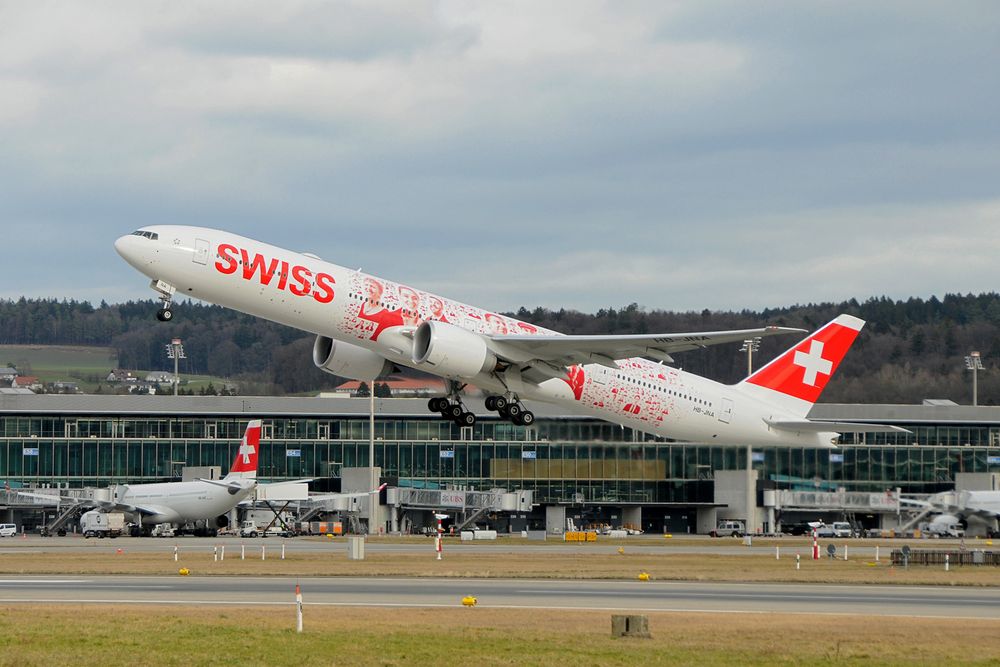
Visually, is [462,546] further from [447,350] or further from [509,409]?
[447,350]

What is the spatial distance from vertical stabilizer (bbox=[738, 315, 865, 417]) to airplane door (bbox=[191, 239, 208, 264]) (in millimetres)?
24983

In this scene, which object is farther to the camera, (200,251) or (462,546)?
(462,546)

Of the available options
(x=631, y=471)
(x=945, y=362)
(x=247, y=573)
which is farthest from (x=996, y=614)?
(x=945, y=362)

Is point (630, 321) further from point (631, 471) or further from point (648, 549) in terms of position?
point (648, 549)

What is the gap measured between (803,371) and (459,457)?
5474cm

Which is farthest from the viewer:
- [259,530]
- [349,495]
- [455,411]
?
[349,495]

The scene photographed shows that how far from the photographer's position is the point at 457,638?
31.0m

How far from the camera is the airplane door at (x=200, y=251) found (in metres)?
43.0

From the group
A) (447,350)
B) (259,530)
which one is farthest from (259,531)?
(447,350)

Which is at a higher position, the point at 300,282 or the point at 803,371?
the point at 300,282

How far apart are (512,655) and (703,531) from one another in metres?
74.2

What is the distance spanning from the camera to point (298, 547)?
242ft

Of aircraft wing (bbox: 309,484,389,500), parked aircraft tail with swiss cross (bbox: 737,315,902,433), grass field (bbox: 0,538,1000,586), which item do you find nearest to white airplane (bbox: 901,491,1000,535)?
grass field (bbox: 0,538,1000,586)

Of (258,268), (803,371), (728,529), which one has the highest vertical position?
(258,268)
